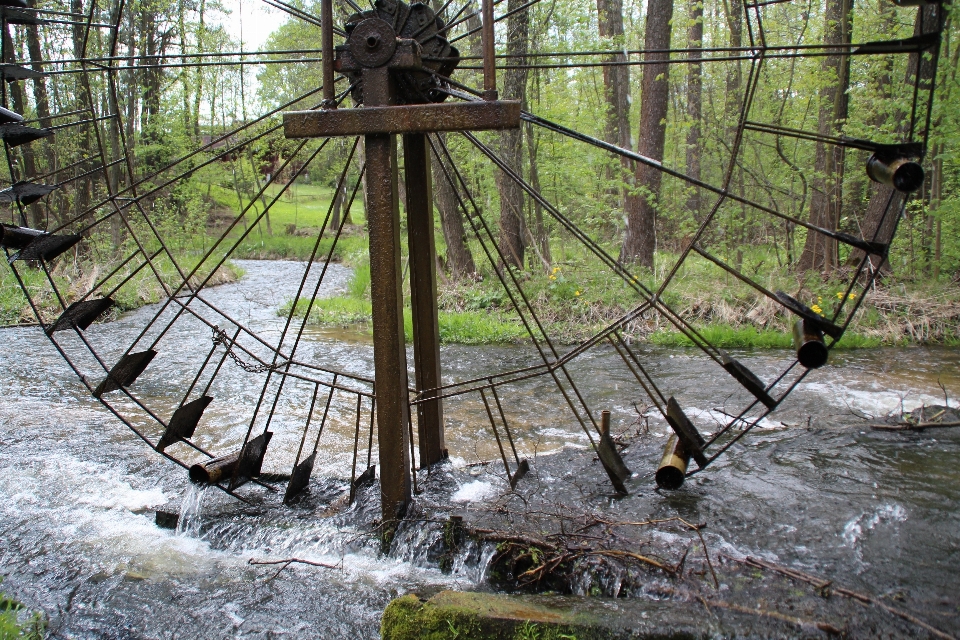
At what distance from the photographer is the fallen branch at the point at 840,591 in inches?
122

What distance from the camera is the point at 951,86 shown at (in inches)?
358

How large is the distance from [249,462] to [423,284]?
1.79m

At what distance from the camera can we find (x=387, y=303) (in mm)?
4176

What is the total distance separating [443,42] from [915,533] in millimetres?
4147

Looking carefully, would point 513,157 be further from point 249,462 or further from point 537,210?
point 249,462

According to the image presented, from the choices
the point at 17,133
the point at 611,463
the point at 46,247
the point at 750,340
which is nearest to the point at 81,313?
the point at 46,247

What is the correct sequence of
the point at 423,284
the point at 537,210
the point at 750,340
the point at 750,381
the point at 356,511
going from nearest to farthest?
1. the point at 750,381
2. the point at 356,511
3. the point at 423,284
4. the point at 750,340
5. the point at 537,210

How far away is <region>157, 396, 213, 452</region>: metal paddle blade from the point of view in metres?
4.98

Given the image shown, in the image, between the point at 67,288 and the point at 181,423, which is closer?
the point at 181,423

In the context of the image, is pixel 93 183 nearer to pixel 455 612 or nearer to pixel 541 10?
pixel 541 10

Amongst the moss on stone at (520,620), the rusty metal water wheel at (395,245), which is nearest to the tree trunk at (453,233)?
the rusty metal water wheel at (395,245)

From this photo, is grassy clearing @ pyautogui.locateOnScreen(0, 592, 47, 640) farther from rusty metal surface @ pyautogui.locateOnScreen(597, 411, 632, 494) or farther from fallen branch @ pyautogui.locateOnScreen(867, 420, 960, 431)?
fallen branch @ pyautogui.locateOnScreen(867, 420, 960, 431)

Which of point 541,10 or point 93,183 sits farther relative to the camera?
point 93,183

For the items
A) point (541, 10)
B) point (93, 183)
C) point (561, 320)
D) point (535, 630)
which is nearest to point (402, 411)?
point (535, 630)
